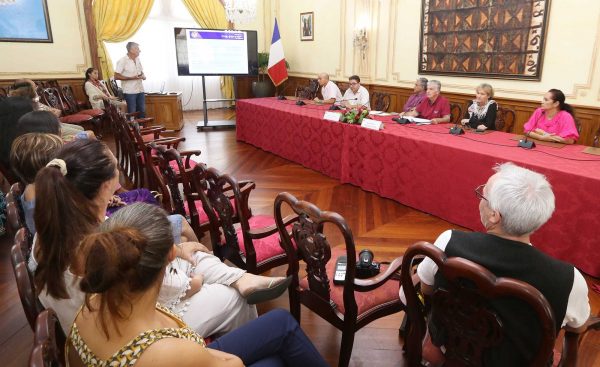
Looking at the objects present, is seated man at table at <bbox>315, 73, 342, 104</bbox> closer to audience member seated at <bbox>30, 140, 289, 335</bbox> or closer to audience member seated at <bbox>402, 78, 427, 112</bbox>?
audience member seated at <bbox>402, 78, 427, 112</bbox>

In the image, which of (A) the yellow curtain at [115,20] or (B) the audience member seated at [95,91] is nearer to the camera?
(B) the audience member seated at [95,91]

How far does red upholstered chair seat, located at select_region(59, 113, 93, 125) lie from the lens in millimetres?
5590

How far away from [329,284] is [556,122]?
280cm

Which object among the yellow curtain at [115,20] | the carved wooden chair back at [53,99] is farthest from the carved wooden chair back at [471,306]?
the yellow curtain at [115,20]

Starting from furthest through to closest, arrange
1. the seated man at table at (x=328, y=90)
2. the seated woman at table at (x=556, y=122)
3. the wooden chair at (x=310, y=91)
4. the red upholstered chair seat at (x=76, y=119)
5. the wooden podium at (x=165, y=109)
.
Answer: the wooden podium at (x=165, y=109)
the wooden chair at (x=310, y=91)
the seated man at table at (x=328, y=90)
the red upholstered chair seat at (x=76, y=119)
the seated woman at table at (x=556, y=122)

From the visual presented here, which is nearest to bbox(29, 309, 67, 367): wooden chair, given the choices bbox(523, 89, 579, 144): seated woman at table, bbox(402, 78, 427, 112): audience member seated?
bbox(523, 89, 579, 144): seated woman at table

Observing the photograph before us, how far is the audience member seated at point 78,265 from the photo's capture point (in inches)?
44.6

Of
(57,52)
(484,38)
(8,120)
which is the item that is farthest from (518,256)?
(57,52)

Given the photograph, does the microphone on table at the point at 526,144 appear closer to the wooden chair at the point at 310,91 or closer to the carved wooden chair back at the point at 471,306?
the carved wooden chair back at the point at 471,306

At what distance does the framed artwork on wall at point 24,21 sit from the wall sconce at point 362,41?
491 cm

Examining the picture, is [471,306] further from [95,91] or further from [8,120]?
[95,91]

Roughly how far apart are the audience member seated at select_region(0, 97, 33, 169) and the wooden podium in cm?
385

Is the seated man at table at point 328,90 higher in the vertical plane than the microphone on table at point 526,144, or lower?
higher

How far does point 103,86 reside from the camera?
6.34 meters
